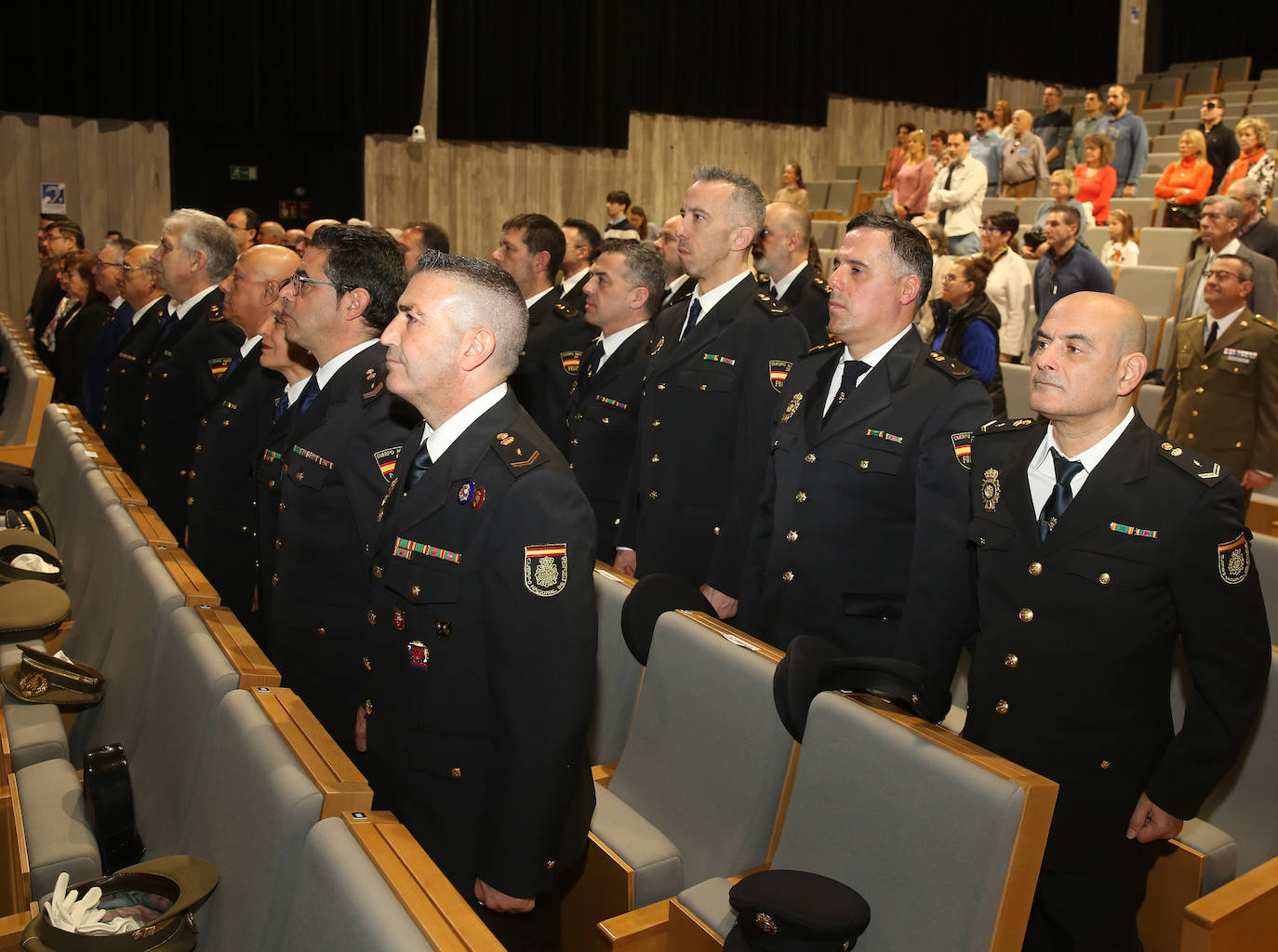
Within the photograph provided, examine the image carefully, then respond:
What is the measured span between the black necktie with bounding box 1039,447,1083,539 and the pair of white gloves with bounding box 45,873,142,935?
5.05 ft

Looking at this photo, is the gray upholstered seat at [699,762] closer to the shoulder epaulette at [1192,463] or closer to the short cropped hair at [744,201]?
the shoulder epaulette at [1192,463]

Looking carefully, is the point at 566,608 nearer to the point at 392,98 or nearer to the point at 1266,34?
the point at 392,98

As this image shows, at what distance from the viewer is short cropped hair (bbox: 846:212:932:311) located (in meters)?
2.34

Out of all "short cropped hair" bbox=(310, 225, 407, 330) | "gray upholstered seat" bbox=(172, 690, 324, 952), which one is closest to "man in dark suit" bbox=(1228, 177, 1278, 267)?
"short cropped hair" bbox=(310, 225, 407, 330)

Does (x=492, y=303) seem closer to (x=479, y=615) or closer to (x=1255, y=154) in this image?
(x=479, y=615)

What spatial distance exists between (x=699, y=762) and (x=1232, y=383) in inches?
117

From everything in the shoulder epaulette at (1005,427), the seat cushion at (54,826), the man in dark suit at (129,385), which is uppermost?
the shoulder epaulette at (1005,427)

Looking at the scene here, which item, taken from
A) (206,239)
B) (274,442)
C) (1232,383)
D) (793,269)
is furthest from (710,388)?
(1232,383)

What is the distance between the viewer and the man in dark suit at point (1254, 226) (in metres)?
5.48

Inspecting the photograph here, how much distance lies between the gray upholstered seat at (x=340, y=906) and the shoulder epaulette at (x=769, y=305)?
1963 millimetres

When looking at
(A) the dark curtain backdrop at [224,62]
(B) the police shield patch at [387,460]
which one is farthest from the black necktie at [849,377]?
(A) the dark curtain backdrop at [224,62]

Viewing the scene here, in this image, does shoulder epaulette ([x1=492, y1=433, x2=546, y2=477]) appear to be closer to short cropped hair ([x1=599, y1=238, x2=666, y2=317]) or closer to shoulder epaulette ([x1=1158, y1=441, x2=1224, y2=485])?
shoulder epaulette ([x1=1158, y1=441, x2=1224, y2=485])

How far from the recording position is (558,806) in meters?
1.61

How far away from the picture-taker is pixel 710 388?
9.71 ft
